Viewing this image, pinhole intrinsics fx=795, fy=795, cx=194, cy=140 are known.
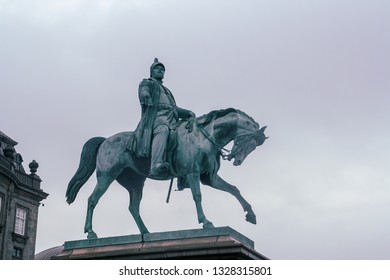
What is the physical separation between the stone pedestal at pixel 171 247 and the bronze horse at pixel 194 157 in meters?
0.74

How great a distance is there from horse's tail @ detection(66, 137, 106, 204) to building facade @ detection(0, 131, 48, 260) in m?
46.3

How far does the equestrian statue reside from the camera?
20.2 metres

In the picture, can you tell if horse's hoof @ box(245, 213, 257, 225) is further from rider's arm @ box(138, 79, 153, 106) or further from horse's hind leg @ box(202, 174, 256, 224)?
rider's arm @ box(138, 79, 153, 106)

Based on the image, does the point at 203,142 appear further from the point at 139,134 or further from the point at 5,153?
the point at 5,153

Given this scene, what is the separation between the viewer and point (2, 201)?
2660 inches

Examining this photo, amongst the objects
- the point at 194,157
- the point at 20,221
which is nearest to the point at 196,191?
the point at 194,157

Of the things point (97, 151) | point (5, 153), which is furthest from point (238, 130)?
point (5, 153)

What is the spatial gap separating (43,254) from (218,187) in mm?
55715

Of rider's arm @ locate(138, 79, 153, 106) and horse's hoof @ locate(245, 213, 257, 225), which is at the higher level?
rider's arm @ locate(138, 79, 153, 106)

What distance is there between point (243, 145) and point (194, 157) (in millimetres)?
1336

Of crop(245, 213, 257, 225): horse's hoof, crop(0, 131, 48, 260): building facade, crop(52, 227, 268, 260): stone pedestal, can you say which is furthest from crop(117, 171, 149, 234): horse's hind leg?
crop(0, 131, 48, 260): building facade

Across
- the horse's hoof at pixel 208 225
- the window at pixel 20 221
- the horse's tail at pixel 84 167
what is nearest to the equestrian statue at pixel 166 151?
the horse's tail at pixel 84 167

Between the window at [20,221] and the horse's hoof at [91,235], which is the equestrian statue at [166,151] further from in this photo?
the window at [20,221]
